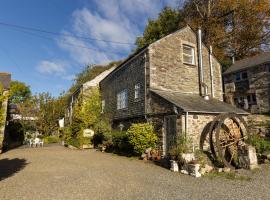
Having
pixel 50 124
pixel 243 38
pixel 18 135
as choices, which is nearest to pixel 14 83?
pixel 50 124

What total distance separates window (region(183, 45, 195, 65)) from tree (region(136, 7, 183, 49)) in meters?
15.2

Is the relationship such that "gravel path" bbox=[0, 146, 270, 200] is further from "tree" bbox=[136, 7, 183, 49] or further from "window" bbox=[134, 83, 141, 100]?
"tree" bbox=[136, 7, 183, 49]

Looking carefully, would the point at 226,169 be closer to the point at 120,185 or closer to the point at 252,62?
the point at 120,185

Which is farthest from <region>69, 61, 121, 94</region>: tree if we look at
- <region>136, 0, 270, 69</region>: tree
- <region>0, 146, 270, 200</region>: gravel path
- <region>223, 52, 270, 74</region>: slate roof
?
<region>0, 146, 270, 200</region>: gravel path

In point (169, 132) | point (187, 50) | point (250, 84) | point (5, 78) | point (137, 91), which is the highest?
point (187, 50)

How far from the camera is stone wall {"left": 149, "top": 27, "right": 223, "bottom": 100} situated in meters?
15.5

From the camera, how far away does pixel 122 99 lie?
18.9m

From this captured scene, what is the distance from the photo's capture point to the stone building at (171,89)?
41.7 ft

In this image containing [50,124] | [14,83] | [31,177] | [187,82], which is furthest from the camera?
[14,83]

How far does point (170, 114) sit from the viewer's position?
1291cm

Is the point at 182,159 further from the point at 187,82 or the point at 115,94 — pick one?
the point at 115,94

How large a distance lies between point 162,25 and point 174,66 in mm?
18728

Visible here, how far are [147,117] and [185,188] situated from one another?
755 cm

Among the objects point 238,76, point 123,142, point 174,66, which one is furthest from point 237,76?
Result: point 123,142
